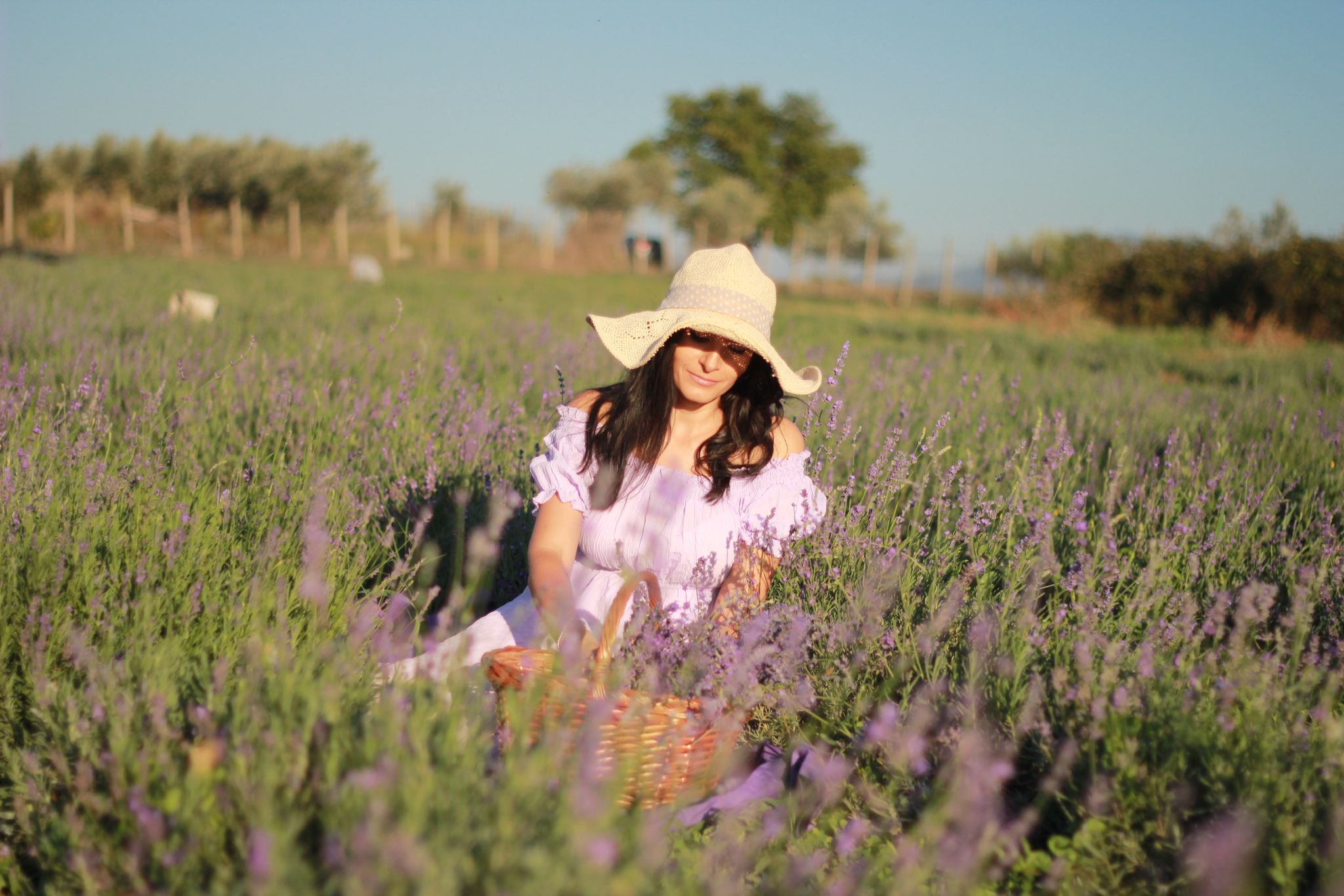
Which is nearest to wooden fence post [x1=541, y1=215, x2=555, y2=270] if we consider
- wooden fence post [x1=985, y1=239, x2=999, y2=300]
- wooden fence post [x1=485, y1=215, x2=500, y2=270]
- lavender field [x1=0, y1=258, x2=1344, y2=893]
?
wooden fence post [x1=485, y1=215, x2=500, y2=270]

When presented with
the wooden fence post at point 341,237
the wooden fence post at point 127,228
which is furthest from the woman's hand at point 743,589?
the wooden fence post at point 127,228

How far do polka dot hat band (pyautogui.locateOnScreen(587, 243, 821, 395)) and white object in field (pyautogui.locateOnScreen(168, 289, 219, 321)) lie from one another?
208 inches

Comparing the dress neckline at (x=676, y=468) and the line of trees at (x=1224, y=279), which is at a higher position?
the line of trees at (x=1224, y=279)

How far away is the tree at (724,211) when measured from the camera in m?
44.9

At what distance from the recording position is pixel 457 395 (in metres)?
4.66

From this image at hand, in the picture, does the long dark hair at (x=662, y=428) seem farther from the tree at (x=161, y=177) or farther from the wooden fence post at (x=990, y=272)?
the tree at (x=161, y=177)

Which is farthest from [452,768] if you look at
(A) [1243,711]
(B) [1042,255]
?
(B) [1042,255]

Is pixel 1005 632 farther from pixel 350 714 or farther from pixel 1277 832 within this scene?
pixel 350 714

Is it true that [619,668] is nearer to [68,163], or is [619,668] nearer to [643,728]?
[643,728]

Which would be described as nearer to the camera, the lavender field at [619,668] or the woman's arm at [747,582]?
the lavender field at [619,668]

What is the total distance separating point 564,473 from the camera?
2756 mm

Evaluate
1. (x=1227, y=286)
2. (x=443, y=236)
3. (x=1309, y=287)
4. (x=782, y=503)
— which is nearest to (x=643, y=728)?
(x=782, y=503)

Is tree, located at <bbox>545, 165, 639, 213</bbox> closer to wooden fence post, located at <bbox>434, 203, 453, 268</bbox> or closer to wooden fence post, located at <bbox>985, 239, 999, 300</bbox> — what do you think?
wooden fence post, located at <bbox>434, 203, 453, 268</bbox>

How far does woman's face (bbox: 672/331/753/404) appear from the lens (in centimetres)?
277
